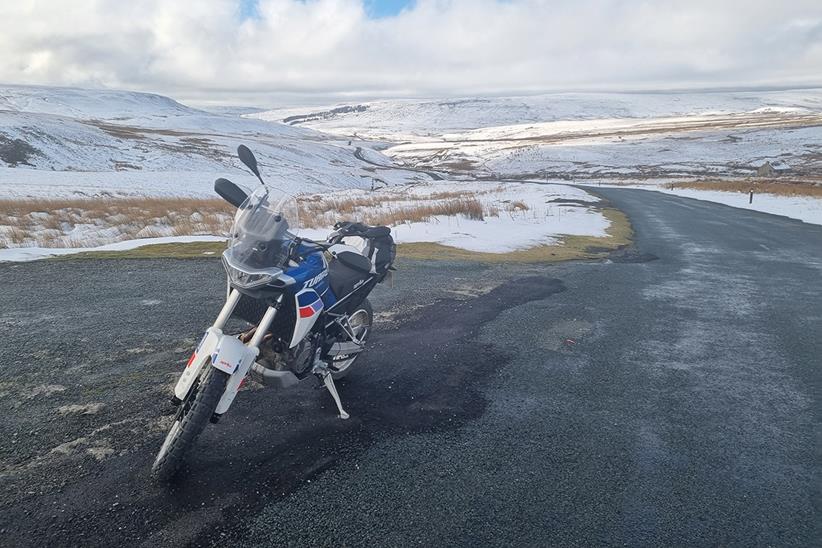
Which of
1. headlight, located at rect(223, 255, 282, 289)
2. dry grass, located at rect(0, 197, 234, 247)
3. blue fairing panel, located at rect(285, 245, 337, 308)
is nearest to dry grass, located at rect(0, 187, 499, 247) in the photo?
dry grass, located at rect(0, 197, 234, 247)

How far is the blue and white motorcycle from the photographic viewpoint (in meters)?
3.79

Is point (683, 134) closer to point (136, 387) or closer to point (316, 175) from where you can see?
point (316, 175)

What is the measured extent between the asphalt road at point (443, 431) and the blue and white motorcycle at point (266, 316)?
47cm

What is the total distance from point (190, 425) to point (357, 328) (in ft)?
7.90

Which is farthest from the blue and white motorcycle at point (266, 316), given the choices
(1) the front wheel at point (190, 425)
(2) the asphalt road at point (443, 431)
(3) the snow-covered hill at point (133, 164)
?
(3) the snow-covered hill at point (133, 164)

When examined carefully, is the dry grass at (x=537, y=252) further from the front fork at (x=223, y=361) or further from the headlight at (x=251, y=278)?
the front fork at (x=223, y=361)

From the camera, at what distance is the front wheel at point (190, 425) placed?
12.1ft

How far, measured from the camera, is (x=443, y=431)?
4.70m

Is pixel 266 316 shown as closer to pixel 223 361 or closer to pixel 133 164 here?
pixel 223 361

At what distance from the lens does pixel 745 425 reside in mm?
4961

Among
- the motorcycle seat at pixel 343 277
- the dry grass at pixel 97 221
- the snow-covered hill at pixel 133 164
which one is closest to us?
the motorcycle seat at pixel 343 277

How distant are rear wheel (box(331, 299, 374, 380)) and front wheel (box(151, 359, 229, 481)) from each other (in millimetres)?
1752

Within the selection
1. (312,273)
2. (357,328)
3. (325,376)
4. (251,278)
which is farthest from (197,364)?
(357,328)

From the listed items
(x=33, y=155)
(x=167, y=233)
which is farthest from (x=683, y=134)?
(x=167, y=233)
